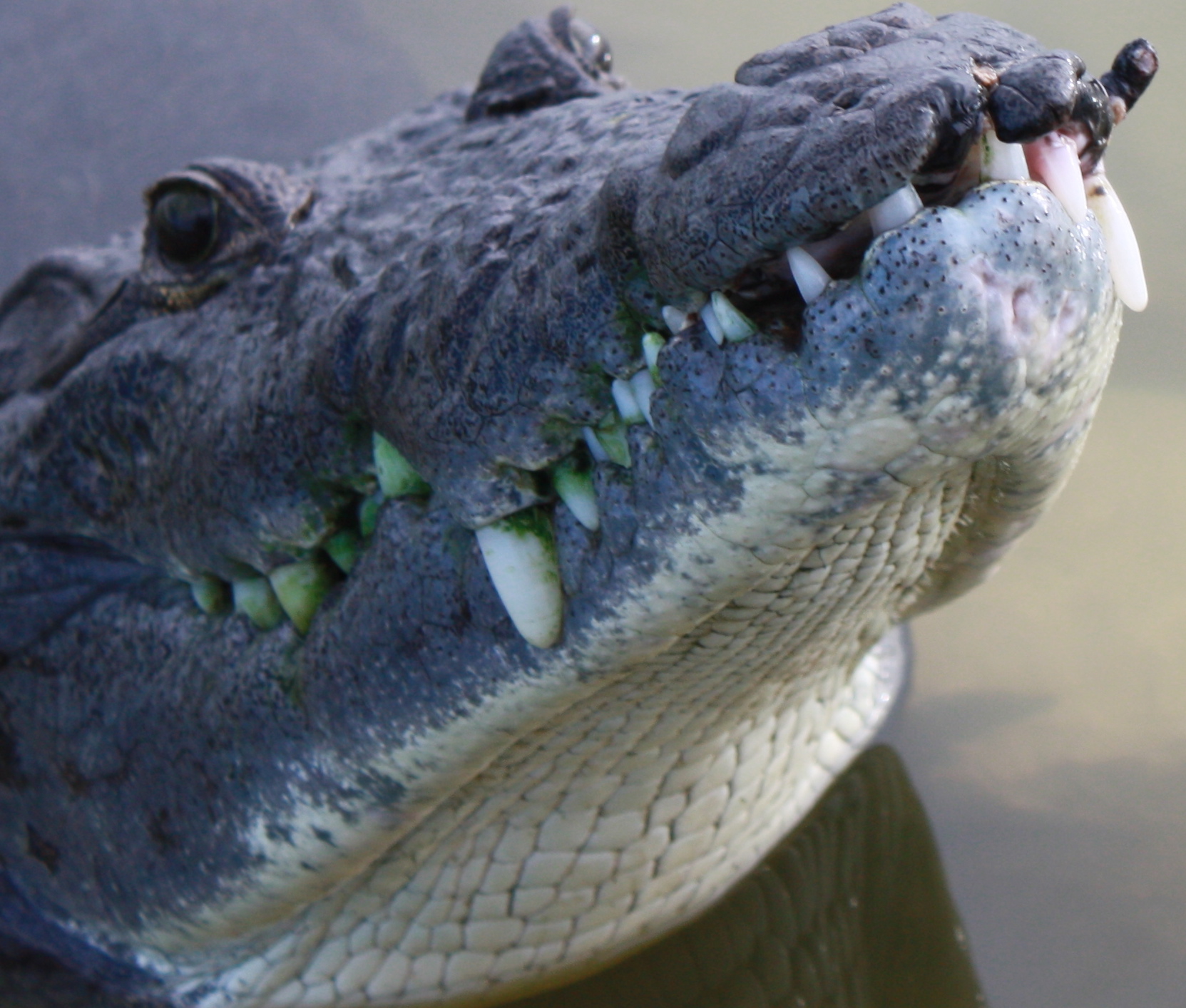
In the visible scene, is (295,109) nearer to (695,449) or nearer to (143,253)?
(143,253)

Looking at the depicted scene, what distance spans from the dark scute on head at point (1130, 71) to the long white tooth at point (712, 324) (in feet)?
1.07

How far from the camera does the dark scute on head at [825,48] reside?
0.86 metres

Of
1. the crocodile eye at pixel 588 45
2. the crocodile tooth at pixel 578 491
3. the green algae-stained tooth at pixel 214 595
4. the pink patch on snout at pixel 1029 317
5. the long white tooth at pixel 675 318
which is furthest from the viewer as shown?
the crocodile eye at pixel 588 45

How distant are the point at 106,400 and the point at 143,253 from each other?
0.20 metres

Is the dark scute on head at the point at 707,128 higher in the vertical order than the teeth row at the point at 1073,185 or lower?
higher

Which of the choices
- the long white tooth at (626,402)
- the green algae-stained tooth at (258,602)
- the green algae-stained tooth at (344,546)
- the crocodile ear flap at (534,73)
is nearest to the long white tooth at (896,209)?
the long white tooth at (626,402)

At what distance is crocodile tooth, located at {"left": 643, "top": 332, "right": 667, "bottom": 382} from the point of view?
904 millimetres

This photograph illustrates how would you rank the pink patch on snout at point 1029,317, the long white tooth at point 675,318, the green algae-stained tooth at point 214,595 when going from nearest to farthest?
the pink patch on snout at point 1029,317 < the long white tooth at point 675,318 < the green algae-stained tooth at point 214,595

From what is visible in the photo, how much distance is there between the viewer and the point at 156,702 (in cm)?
149

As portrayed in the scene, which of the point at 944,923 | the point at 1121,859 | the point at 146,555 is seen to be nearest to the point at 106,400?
the point at 146,555

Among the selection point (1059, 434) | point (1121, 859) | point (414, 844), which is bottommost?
point (1121, 859)

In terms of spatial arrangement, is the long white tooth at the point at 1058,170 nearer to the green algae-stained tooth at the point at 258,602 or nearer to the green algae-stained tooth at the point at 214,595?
the green algae-stained tooth at the point at 258,602

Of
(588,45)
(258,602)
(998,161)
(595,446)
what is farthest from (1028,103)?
(588,45)

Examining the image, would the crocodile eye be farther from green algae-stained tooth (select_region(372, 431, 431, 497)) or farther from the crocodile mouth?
the crocodile mouth
